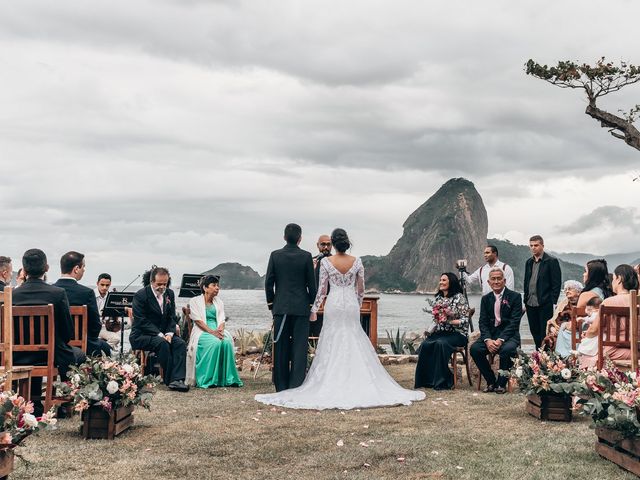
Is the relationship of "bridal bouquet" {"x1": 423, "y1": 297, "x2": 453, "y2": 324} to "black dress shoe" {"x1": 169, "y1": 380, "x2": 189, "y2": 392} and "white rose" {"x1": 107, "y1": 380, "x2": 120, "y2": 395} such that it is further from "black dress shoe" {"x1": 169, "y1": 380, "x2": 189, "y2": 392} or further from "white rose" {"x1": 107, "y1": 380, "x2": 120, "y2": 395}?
"white rose" {"x1": 107, "y1": 380, "x2": 120, "y2": 395}

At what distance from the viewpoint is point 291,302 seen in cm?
961

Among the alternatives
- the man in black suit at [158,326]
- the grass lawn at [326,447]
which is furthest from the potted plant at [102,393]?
the man in black suit at [158,326]

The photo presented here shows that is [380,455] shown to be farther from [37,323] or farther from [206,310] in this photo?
[206,310]

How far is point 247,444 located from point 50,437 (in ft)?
5.53

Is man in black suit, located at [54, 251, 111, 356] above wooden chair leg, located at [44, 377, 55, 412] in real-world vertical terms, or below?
above

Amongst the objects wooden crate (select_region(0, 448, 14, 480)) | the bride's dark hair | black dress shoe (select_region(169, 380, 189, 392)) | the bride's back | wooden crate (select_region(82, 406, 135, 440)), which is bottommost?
black dress shoe (select_region(169, 380, 189, 392))

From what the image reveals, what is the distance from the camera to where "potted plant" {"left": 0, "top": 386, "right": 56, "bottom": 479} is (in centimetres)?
452

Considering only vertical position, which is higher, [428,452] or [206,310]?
[206,310]

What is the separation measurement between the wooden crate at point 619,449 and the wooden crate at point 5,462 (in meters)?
4.02

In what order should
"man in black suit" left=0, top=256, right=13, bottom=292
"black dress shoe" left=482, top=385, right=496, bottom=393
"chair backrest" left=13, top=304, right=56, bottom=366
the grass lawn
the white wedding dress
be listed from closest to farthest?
the grass lawn
"chair backrest" left=13, top=304, right=56, bottom=366
the white wedding dress
"man in black suit" left=0, top=256, right=13, bottom=292
"black dress shoe" left=482, top=385, right=496, bottom=393

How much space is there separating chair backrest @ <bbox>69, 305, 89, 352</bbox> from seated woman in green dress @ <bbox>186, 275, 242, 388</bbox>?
2.33m

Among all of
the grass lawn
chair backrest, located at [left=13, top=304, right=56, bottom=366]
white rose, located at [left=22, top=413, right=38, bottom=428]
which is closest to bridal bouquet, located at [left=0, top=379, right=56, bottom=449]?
white rose, located at [left=22, top=413, right=38, bottom=428]

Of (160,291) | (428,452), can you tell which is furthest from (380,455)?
(160,291)

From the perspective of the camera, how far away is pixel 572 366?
733 centimetres
